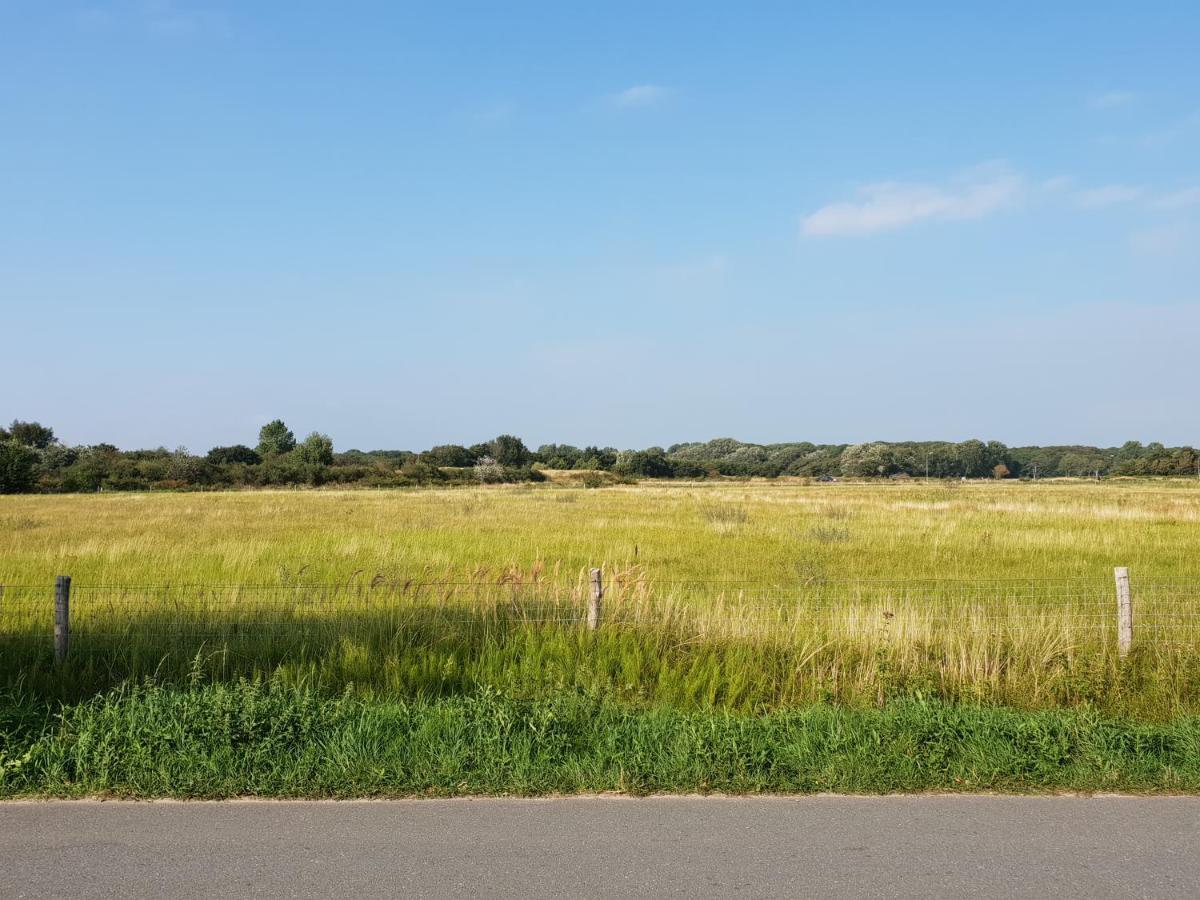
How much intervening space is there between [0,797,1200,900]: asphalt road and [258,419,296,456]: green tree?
13606 centimetres

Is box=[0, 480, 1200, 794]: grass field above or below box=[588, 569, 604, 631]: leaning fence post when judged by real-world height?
below

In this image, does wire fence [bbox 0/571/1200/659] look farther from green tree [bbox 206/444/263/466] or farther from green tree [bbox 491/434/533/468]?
green tree [bbox 491/434/533/468]

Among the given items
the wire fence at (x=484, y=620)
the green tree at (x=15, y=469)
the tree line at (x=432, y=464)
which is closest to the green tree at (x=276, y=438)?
the tree line at (x=432, y=464)

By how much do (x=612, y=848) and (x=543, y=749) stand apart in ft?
5.02

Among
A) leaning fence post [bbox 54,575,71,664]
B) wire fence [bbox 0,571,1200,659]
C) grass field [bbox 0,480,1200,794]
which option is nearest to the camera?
grass field [bbox 0,480,1200,794]

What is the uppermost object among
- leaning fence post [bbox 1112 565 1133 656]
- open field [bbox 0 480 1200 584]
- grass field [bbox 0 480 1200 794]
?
leaning fence post [bbox 1112 565 1133 656]

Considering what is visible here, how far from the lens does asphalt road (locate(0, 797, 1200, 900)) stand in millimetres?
4402

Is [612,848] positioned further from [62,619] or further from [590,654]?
[62,619]

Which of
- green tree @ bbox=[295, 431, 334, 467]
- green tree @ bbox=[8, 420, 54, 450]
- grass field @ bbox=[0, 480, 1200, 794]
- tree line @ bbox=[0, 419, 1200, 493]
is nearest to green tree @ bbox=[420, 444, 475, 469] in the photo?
tree line @ bbox=[0, 419, 1200, 493]

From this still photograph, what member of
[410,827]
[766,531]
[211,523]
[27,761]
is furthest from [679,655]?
[211,523]

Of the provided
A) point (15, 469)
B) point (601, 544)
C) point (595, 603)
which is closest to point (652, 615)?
point (595, 603)

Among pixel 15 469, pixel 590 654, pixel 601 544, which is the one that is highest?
pixel 15 469

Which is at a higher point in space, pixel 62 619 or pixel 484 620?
pixel 62 619

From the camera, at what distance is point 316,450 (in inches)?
4550
